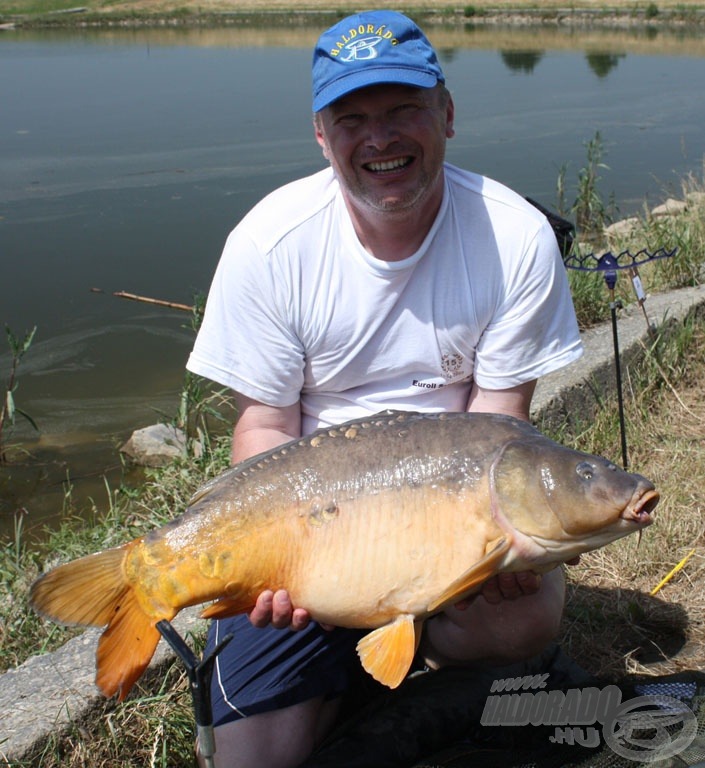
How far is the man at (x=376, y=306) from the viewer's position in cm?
222

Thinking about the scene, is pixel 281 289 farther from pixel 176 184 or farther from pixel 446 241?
pixel 176 184

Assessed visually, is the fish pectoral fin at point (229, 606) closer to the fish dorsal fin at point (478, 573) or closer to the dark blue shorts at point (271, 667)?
the dark blue shorts at point (271, 667)

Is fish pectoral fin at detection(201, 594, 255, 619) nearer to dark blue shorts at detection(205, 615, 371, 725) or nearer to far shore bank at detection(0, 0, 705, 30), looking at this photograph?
dark blue shorts at detection(205, 615, 371, 725)

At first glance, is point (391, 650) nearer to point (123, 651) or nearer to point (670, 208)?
point (123, 651)

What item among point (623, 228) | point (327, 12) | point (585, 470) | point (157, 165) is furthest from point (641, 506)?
point (327, 12)

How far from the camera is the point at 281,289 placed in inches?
91.0

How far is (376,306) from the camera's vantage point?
231cm

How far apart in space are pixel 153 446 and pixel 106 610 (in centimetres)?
299

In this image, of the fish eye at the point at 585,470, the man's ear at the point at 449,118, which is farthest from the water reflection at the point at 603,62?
the fish eye at the point at 585,470

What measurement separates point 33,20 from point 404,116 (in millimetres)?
31304

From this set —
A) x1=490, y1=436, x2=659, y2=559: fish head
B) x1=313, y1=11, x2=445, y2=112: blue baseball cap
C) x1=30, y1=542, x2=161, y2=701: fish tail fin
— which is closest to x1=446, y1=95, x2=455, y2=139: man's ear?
x1=313, y1=11, x2=445, y2=112: blue baseball cap

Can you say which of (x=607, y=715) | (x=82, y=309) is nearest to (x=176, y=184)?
(x=82, y=309)

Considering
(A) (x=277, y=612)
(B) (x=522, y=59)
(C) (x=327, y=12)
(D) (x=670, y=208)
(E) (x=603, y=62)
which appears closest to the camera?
(A) (x=277, y=612)

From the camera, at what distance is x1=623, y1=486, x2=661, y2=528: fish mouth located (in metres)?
→ 1.74
